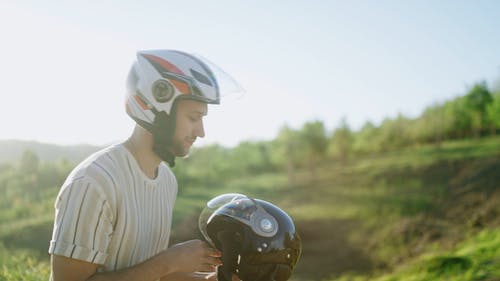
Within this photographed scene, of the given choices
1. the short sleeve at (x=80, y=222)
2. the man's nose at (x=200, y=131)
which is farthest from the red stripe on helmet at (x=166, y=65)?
the short sleeve at (x=80, y=222)

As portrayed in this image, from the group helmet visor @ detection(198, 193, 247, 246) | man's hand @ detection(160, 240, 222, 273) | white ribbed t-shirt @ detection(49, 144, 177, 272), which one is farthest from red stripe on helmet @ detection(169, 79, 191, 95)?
man's hand @ detection(160, 240, 222, 273)

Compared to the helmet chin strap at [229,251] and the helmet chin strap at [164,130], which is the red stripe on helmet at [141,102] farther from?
the helmet chin strap at [229,251]

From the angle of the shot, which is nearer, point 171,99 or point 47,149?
point 171,99

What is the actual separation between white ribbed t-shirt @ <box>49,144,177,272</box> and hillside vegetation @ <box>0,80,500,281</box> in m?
3.71

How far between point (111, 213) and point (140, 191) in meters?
0.30

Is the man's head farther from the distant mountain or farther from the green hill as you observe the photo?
the distant mountain

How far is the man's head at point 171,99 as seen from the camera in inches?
111

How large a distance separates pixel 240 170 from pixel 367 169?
21537 mm

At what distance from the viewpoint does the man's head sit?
9.27ft

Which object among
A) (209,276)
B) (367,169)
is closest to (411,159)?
(367,169)

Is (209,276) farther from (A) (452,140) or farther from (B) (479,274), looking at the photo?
(A) (452,140)

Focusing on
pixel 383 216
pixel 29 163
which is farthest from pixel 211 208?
pixel 29 163

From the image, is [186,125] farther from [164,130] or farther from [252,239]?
[252,239]

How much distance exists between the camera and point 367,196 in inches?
1200
